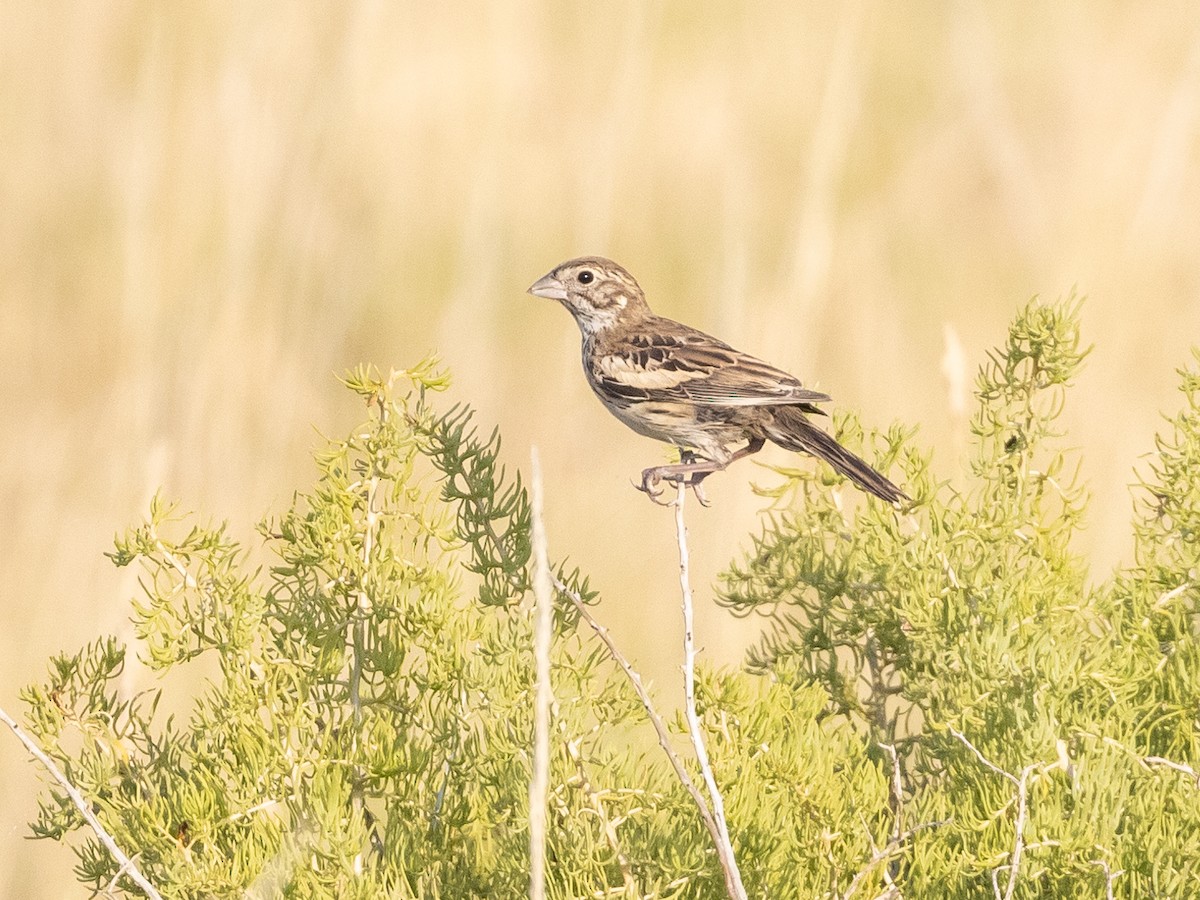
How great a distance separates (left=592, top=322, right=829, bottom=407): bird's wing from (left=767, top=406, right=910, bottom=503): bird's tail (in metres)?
0.14

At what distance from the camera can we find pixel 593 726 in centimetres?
259

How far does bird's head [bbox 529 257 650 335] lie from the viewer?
5438mm

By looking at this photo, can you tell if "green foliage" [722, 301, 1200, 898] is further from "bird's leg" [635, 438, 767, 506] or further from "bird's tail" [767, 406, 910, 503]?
"bird's leg" [635, 438, 767, 506]

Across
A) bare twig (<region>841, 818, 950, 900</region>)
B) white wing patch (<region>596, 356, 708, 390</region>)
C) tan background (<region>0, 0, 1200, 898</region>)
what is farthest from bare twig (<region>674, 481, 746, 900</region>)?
white wing patch (<region>596, 356, 708, 390</region>)

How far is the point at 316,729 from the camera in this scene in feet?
8.09

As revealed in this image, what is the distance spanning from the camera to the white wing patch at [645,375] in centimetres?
475

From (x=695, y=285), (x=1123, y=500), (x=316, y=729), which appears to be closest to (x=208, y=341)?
(x=316, y=729)

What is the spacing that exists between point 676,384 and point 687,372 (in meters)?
0.11

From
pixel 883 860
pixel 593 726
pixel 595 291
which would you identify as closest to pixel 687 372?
pixel 595 291

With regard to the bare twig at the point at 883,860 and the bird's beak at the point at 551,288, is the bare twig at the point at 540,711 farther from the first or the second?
the bird's beak at the point at 551,288

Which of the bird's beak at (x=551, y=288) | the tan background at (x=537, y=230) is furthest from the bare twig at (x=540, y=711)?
the bird's beak at (x=551, y=288)

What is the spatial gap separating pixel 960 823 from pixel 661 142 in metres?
9.38

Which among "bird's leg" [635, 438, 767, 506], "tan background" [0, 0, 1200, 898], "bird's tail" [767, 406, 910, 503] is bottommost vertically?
"bird's tail" [767, 406, 910, 503]

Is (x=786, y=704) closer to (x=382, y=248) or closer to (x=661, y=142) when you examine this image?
(x=382, y=248)
